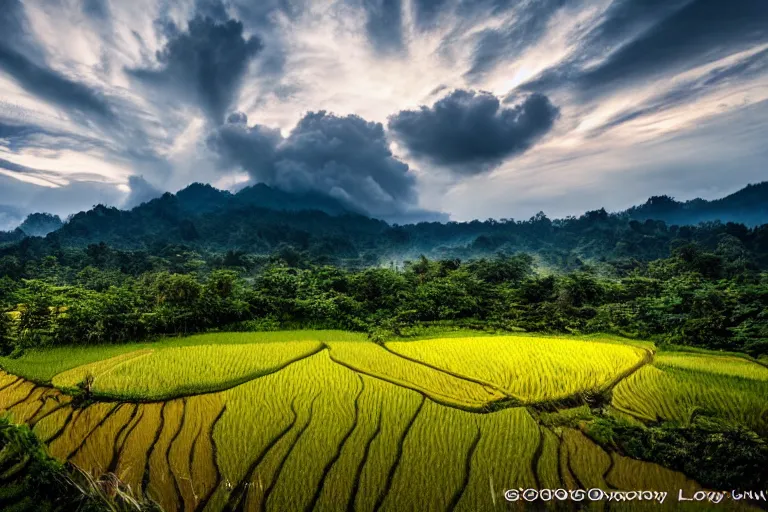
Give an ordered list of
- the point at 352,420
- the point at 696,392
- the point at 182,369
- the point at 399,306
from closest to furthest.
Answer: the point at 352,420, the point at 696,392, the point at 182,369, the point at 399,306

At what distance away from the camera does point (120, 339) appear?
507 inches

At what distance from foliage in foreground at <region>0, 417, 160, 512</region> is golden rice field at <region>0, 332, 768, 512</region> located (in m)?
0.22

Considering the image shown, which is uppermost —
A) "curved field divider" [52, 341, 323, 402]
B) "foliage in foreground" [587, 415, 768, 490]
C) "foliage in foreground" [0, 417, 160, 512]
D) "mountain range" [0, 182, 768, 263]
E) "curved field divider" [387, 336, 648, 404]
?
"mountain range" [0, 182, 768, 263]

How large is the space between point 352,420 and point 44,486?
4300mm

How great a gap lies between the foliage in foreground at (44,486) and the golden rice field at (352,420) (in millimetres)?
218

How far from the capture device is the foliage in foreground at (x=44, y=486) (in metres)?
3.26

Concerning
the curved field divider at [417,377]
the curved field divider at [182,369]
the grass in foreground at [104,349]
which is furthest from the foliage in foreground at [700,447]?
the grass in foreground at [104,349]

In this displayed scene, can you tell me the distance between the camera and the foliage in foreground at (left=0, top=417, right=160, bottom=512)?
10.7 ft

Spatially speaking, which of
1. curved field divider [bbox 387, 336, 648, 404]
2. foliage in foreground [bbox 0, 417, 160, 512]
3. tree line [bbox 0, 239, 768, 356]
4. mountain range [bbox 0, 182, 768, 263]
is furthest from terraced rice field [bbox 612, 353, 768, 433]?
mountain range [bbox 0, 182, 768, 263]

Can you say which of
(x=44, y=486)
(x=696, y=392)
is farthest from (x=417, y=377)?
(x=44, y=486)

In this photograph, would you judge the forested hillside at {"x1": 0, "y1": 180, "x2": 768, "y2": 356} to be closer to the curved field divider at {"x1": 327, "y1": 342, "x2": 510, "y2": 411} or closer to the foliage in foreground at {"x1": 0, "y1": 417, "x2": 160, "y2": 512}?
the curved field divider at {"x1": 327, "y1": 342, "x2": 510, "y2": 411}

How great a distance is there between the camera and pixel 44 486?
3.62 metres

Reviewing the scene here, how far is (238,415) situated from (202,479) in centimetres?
197

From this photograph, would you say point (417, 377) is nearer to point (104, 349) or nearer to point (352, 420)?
point (352, 420)
